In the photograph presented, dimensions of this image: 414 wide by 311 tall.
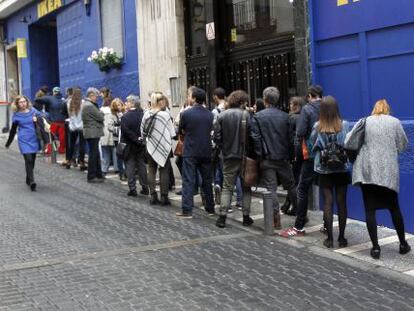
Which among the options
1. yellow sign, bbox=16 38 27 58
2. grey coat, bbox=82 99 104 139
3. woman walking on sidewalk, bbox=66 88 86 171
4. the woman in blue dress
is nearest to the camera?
the woman in blue dress

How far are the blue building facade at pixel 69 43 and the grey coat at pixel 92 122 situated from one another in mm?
2914

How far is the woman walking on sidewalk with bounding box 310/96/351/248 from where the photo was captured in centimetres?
680

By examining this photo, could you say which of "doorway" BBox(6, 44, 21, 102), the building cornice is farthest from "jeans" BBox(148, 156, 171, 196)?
"doorway" BBox(6, 44, 21, 102)

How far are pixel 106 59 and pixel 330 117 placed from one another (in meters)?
9.67

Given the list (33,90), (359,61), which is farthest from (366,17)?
(33,90)

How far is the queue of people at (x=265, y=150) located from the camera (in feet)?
21.4

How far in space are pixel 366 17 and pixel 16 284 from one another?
5.40 metres

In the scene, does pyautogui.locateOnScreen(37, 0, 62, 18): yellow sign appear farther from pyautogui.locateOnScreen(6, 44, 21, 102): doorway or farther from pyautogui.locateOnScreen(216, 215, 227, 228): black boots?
pyautogui.locateOnScreen(216, 215, 227, 228): black boots

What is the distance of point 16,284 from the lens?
571 centimetres

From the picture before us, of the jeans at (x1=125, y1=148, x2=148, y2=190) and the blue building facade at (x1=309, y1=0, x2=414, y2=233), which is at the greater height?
the blue building facade at (x1=309, y1=0, x2=414, y2=233)

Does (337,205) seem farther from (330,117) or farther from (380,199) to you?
(330,117)

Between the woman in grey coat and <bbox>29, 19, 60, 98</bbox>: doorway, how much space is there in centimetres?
1833

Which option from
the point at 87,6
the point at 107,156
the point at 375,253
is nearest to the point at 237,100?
the point at 375,253

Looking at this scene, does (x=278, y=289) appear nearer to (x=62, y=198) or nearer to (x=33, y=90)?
(x=62, y=198)
